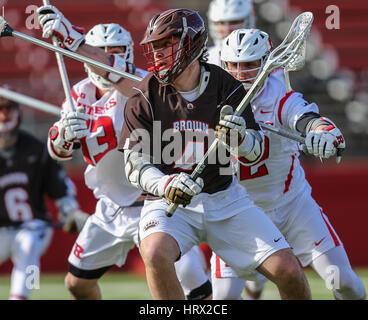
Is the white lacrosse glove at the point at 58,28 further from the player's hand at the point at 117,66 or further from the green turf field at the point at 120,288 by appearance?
the green turf field at the point at 120,288

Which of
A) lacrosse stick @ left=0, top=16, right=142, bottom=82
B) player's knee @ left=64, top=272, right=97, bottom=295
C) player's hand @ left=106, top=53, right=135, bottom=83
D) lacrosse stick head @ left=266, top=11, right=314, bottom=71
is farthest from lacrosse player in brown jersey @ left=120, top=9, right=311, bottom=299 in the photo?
player's knee @ left=64, top=272, right=97, bottom=295

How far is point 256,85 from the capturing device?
14.5 ft

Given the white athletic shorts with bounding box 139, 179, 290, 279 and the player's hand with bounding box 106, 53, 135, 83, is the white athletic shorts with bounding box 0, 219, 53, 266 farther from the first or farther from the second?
the white athletic shorts with bounding box 139, 179, 290, 279

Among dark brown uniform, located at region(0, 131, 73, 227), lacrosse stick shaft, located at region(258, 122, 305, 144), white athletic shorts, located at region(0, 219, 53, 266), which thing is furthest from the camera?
dark brown uniform, located at region(0, 131, 73, 227)

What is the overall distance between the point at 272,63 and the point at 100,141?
1.59 meters

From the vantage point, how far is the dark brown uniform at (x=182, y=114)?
445 cm

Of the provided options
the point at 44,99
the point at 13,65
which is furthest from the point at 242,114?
the point at 13,65

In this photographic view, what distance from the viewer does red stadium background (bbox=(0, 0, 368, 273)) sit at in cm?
938

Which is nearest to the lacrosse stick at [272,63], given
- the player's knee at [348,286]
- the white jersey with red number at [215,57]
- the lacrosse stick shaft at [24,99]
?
the white jersey with red number at [215,57]

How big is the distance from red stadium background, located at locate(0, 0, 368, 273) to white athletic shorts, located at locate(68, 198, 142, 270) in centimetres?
349

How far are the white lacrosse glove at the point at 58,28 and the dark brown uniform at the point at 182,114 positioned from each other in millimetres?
909

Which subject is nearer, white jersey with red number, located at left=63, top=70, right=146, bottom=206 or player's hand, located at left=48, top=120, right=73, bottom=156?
player's hand, located at left=48, top=120, right=73, bottom=156

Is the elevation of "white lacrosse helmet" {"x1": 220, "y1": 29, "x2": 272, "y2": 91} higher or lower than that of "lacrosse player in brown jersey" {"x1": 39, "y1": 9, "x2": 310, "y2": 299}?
higher
